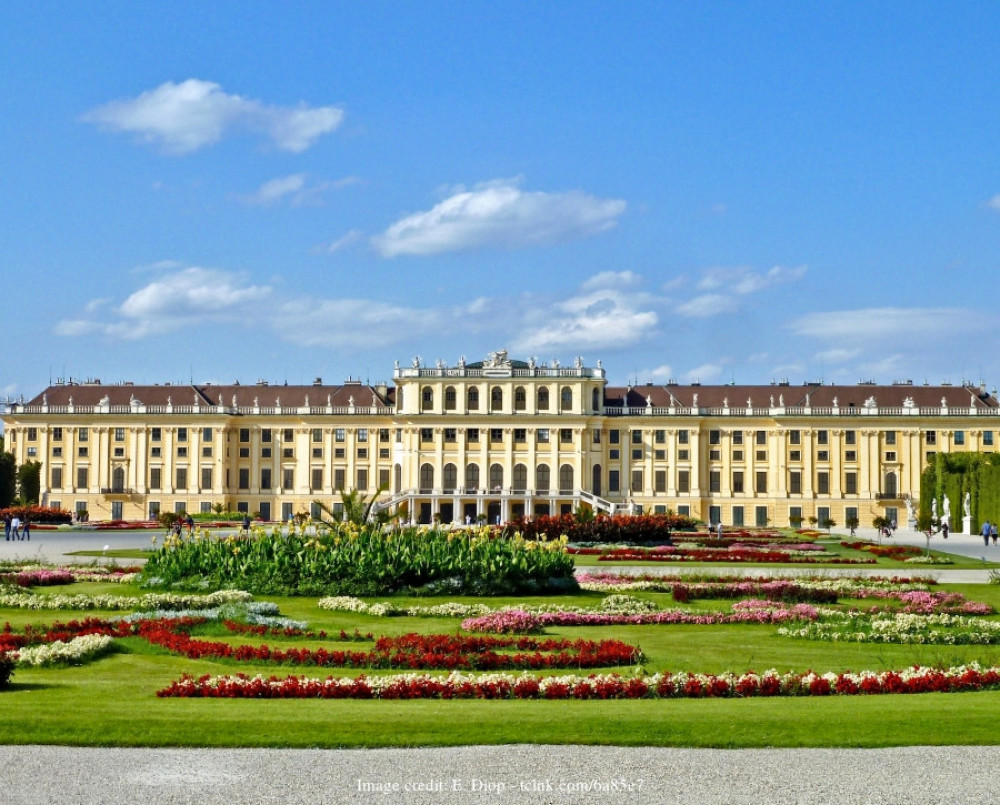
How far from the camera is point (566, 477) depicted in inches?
3317

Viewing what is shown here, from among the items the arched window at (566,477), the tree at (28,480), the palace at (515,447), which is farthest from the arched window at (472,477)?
the tree at (28,480)

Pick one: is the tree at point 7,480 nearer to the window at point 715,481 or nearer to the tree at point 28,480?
the tree at point 28,480

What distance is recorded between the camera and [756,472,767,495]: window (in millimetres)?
85688

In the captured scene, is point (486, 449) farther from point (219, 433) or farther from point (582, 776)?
point (582, 776)

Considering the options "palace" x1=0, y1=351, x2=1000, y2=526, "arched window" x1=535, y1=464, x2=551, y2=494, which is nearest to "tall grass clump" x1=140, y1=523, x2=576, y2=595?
"palace" x1=0, y1=351, x2=1000, y2=526

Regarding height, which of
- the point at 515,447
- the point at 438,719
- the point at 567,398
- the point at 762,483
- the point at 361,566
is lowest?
the point at 438,719

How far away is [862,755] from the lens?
10930mm

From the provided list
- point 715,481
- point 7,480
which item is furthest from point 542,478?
point 7,480

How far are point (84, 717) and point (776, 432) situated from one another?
7734cm

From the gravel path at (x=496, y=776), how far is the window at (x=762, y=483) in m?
75.9

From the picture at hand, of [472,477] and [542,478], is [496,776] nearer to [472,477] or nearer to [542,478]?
[542,478]

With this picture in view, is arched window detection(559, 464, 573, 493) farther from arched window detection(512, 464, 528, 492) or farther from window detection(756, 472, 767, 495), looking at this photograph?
window detection(756, 472, 767, 495)

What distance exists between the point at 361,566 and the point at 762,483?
210ft

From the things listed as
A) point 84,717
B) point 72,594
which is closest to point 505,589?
point 72,594
